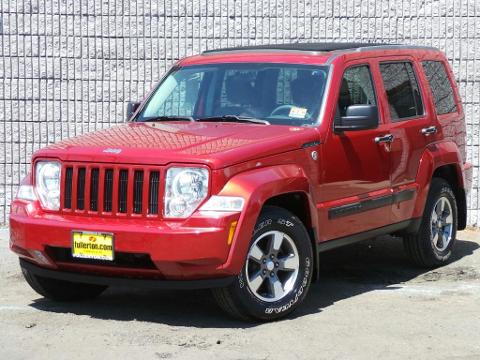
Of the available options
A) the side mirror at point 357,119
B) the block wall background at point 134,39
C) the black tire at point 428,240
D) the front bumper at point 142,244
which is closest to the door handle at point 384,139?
the side mirror at point 357,119

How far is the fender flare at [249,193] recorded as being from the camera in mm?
6395

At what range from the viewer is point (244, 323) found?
6.77 meters

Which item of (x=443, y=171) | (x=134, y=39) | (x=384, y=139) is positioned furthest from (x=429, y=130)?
(x=134, y=39)

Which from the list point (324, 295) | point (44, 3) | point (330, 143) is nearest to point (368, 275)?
point (324, 295)

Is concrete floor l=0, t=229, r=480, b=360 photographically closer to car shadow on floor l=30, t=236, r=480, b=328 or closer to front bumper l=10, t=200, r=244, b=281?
car shadow on floor l=30, t=236, r=480, b=328

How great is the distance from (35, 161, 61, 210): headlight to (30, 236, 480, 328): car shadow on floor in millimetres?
786

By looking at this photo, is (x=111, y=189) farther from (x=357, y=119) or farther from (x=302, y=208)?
(x=357, y=119)

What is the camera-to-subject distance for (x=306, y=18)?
10906mm

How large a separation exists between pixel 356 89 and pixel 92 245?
248cm

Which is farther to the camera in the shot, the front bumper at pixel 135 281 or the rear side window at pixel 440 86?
the rear side window at pixel 440 86

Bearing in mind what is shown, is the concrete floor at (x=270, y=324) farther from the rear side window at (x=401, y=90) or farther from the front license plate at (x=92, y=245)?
the rear side window at (x=401, y=90)

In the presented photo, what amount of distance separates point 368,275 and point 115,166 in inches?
111

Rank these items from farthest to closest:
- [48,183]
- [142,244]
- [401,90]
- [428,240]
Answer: [428,240] < [401,90] < [48,183] < [142,244]

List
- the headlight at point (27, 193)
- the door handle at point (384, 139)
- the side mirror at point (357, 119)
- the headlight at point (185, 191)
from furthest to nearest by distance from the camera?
the door handle at point (384, 139) → the side mirror at point (357, 119) → the headlight at point (27, 193) → the headlight at point (185, 191)
